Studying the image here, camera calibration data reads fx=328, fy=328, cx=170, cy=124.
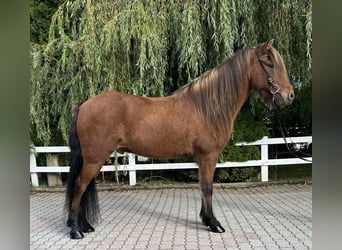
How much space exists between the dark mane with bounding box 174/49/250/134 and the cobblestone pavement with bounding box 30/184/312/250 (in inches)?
31.5

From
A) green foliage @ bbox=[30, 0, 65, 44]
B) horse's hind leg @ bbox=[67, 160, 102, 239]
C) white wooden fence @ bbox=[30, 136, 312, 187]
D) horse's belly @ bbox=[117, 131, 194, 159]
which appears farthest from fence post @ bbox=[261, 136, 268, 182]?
green foliage @ bbox=[30, 0, 65, 44]

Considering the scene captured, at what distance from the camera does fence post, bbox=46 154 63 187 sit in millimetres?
4369

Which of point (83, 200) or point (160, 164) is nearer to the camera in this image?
point (83, 200)

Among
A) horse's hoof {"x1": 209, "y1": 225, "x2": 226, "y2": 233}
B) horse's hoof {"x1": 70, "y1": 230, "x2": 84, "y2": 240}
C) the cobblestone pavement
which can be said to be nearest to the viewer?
the cobblestone pavement

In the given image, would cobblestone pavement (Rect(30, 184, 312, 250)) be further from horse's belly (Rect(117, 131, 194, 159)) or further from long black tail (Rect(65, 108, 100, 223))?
horse's belly (Rect(117, 131, 194, 159))

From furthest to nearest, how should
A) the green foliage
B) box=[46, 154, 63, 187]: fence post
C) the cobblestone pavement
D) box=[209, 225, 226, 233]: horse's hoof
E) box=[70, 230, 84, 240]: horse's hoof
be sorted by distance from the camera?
box=[46, 154, 63, 187]: fence post < the green foliage < box=[209, 225, 226, 233]: horse's hoof < box=[70, 230, 84, 240]: horse's hoof < the cobblestone pavement

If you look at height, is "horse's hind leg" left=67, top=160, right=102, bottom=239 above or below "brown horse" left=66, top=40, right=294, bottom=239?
below

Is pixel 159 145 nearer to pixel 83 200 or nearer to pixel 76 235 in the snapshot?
pixel 83 200

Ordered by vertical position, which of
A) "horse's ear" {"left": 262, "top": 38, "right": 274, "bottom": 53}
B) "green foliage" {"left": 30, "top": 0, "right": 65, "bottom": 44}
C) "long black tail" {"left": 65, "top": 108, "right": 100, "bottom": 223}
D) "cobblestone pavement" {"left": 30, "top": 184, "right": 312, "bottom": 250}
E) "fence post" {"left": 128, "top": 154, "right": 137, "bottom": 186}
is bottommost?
"cobblestone pavement" {"left": 30, "top": 184, "right": 312, "bottom": 250}

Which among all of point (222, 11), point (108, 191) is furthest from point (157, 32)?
point (108, 191)

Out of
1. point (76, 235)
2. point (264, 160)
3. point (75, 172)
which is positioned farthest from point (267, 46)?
point (264, 160)

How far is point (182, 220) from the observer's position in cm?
283

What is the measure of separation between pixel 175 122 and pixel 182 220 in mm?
917
